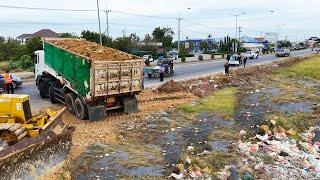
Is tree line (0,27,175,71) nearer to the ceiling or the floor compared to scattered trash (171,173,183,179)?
nearer to the ceiling

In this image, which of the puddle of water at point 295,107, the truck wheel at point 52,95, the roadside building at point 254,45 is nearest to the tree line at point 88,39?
the truck wheel at point 52,95

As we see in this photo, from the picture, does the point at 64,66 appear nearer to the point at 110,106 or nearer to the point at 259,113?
the point at 110,106

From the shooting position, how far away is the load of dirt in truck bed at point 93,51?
1720 cm

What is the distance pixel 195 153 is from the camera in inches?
537

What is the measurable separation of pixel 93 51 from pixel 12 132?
6343mm

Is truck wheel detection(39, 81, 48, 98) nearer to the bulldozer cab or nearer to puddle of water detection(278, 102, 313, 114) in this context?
the bulldozer cab

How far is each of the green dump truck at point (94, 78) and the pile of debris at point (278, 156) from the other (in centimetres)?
471

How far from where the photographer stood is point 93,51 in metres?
17.8

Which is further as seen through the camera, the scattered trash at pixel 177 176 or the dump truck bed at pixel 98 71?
the dump truck bed at pixel 98 71

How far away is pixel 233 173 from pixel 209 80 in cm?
1915

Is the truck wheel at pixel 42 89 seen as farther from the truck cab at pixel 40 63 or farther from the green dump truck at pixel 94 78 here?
the green dump truck at pixel 94 78

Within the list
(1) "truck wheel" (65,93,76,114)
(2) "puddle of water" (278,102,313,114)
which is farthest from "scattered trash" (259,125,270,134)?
(1) "truck wheel" (65,93,76,114)

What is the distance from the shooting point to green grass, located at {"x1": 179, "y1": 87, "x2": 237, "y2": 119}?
65.7ft

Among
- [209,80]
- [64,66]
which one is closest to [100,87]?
[64,66]
